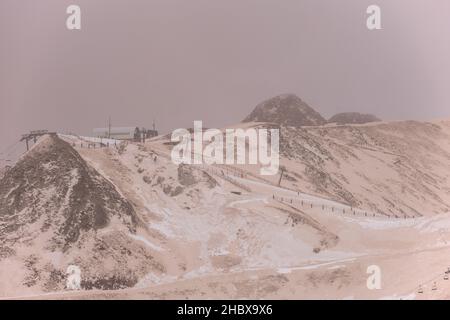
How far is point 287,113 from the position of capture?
134750 mm

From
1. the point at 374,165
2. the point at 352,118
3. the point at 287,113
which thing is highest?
the point at 287,113

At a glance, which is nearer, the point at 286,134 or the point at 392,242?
the point at 392,242

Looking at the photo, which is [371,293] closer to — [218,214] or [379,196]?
[218,214]

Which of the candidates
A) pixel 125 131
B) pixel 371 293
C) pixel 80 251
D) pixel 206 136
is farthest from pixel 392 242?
pixel 125 131

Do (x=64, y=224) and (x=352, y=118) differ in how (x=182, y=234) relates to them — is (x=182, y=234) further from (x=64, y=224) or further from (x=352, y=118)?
(x=352, y=118)

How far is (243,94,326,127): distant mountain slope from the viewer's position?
13321 cm

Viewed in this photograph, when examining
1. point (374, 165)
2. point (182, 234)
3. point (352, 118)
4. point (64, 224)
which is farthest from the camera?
point (352, 118)

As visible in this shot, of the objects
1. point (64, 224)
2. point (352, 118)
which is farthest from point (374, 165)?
point (64, 224)

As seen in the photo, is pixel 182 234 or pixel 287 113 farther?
pixel 287 113

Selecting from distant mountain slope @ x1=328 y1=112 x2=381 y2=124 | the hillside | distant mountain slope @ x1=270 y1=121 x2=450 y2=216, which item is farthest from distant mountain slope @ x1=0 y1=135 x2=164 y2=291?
distant mountain slope @ x1=328 y1=112 x2=381 y2=124

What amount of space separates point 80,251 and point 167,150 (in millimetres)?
27668

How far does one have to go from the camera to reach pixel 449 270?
40719mm

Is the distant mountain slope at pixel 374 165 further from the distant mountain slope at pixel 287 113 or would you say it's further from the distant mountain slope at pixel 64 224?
the distant mountain slope at pixel 64 224
